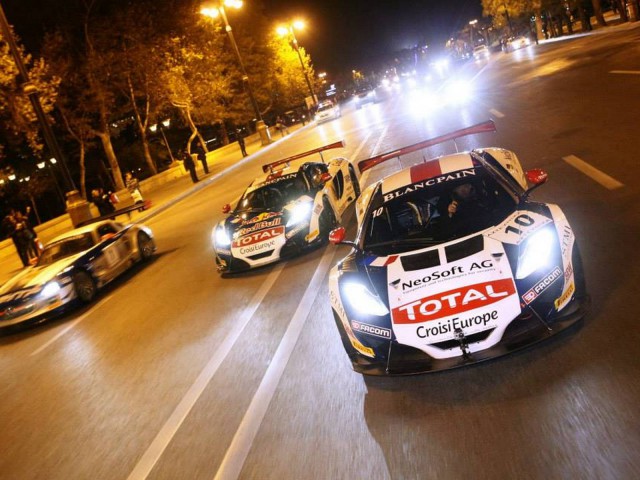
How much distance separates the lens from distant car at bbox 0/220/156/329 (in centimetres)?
1093

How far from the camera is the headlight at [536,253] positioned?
179 inches

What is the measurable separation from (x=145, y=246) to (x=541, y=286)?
36.2 feet

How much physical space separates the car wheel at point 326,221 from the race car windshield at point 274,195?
0.50 m

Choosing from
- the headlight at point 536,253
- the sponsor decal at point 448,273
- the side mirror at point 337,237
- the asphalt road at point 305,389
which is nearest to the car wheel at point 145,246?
the asphalt road at point 305,389

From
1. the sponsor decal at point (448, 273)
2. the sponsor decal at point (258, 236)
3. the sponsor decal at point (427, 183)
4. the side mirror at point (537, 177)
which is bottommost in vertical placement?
the sponsor decal at point (258, 236)

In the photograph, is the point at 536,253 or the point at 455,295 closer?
the point at 455,295

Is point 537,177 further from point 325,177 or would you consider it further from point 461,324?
point 325,177

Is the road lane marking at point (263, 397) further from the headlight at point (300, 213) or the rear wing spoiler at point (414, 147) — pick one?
the headlight at point (300, 213)

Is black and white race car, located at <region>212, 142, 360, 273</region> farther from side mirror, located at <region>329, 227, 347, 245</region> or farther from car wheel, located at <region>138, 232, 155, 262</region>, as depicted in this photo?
side mirror, located at <region>329, 227, 347, 245</region>

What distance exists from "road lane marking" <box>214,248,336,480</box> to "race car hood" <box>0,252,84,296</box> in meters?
5.50

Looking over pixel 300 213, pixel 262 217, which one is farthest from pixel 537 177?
pixel 262 217

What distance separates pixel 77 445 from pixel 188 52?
40439mm

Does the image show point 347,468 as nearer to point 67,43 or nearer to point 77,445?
point 77,445

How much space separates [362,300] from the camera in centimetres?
491
